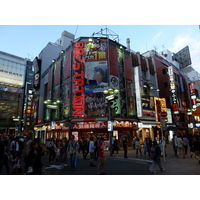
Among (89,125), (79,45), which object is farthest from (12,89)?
(89,125)

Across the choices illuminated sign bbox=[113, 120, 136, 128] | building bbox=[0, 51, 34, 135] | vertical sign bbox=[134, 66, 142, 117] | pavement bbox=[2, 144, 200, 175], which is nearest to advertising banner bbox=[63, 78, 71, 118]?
illuminated sign bbox=[113, 120, 136, 128]

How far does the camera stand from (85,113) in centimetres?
2484

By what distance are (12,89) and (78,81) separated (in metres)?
52.0

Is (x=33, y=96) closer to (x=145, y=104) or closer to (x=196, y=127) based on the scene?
(x=145, y=104)

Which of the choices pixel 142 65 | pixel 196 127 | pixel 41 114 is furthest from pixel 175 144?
pixel 196 127

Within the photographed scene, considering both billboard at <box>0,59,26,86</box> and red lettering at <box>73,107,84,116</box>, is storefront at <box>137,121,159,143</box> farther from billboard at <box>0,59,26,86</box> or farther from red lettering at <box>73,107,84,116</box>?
billboard at <box>0,59,26,86</box>

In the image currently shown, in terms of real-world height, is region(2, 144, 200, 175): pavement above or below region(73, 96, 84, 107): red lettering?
below

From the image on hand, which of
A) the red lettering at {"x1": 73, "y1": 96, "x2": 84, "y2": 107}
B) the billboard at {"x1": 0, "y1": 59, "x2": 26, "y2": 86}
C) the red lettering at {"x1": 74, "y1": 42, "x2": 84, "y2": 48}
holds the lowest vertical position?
the red lettering at {"x1": 73, "y1": 96, "x2": 84, "y2": 107}

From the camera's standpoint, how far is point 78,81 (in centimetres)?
2594

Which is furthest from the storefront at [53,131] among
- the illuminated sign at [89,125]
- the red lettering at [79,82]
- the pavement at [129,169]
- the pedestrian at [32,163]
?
the pedestrian at [32,163]

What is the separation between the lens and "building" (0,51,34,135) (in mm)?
61875

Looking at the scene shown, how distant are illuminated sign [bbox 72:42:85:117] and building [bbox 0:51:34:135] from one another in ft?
132

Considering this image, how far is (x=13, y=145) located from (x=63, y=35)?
49.9 meters

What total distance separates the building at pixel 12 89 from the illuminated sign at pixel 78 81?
40.2 m
